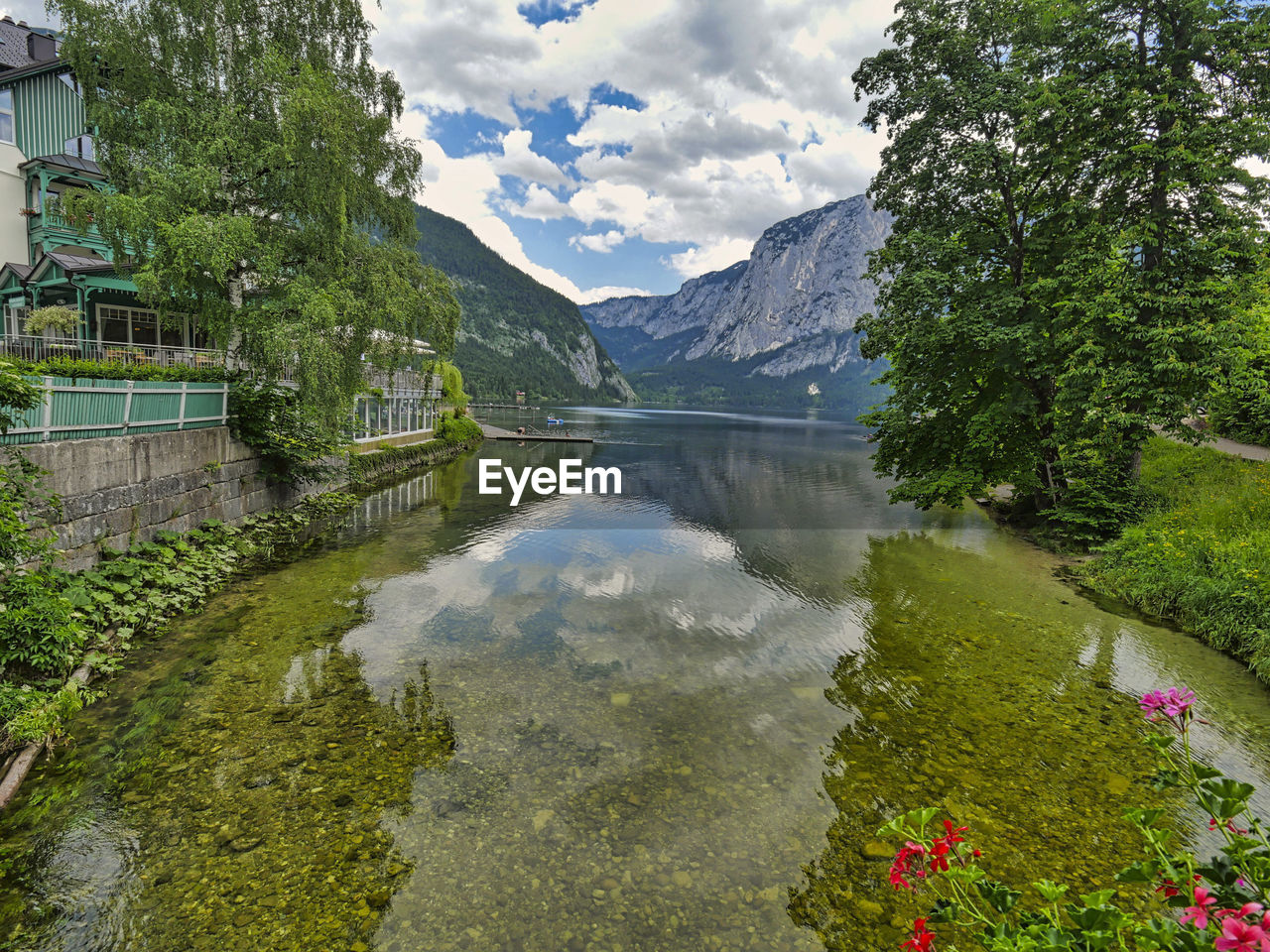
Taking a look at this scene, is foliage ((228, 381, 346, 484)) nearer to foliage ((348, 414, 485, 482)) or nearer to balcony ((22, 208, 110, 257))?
foliage ((348, 414, 485, 482))

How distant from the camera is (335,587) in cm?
1269

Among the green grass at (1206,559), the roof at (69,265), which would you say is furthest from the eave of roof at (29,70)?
the green grass at (1206,559)

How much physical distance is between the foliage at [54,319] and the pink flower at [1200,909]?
89.6 ft

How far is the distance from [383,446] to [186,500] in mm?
18187

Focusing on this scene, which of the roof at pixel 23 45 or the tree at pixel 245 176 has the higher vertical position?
the roof at pixel 23 45

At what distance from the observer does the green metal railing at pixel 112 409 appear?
9500 millimetres

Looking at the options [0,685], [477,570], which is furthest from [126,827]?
[477,570]

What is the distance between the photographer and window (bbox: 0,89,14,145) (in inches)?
858

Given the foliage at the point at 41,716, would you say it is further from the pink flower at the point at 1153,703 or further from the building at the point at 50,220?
the building at the point at 50,220

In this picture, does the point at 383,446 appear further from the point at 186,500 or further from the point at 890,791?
the point at 890,791

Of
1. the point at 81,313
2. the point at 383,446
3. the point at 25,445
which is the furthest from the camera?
the point at 383,446

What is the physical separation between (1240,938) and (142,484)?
51.8 ft

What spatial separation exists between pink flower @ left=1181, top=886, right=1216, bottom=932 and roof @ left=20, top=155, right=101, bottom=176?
3297 centimetres

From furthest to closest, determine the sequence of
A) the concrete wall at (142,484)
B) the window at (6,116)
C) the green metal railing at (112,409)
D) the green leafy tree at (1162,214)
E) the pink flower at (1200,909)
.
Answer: the window at (6,116) < the green leafy tree at (1162,214) < the concrete wall at (142,484) < the green metal railing at (112,409) < the pink flower at (1200,909)
